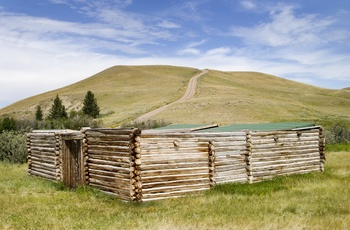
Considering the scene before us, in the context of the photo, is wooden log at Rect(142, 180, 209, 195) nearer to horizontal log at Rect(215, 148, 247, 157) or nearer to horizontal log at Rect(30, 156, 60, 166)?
horizontal log at Rect(215, 148, 247, 157)

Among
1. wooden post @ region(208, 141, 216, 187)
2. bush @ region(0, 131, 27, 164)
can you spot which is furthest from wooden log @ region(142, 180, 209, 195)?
bush @ region(0, 131, 27, 164)

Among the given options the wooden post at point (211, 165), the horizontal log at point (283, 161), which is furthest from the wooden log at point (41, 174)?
the horizontal log at point (283, 161)

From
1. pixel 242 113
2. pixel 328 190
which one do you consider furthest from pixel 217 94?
pixel 328 190

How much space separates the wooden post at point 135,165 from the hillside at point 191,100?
39637 mm

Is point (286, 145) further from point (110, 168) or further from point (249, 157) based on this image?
point (110, 168)

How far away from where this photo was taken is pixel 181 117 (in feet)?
182

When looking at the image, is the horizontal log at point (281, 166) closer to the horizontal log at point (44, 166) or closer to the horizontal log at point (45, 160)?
the horizontal log at point (45, 160)

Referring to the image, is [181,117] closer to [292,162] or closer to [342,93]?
[292,162]

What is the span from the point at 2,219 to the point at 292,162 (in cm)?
1274

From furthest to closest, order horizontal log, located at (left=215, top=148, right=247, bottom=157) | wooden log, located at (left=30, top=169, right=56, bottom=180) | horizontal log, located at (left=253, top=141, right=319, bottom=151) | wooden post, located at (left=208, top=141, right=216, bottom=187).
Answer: wooden log, located at (left=30, top=169, right=56, bottom=180) → horizontal log, located at (left=253, top=141, right=319, bottom=151) → horizontal log, located at (left=215, top=148, right=247, bottom=157) → wooden post, located at (left=208, top=141, right=216, bottom=187)

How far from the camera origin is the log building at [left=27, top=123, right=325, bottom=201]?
1218cm

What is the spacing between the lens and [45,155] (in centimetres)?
1870

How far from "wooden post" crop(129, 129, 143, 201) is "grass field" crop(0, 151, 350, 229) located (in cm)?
44

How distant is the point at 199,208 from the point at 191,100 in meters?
61.7
